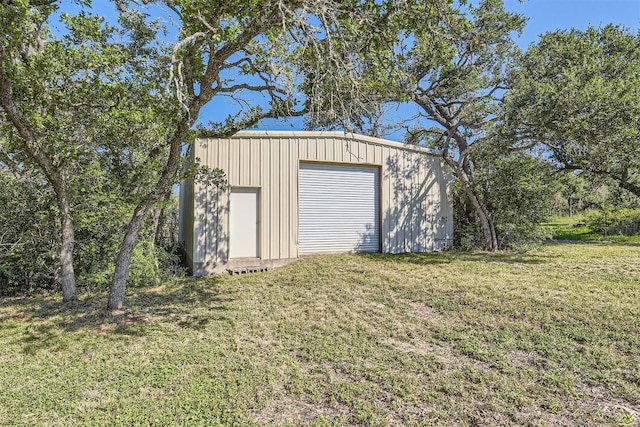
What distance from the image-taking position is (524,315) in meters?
4.26

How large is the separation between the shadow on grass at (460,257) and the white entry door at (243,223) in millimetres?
2754

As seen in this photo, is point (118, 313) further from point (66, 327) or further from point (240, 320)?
point (240, 320)

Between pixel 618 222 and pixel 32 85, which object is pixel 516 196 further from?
pixel 32 85

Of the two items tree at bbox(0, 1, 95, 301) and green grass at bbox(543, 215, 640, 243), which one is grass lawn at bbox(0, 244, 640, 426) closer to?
tree at bbox(0, 1, 95, 301)

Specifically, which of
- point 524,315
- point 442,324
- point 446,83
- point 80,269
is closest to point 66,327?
point 80,269

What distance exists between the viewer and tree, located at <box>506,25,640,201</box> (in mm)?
A: 7125

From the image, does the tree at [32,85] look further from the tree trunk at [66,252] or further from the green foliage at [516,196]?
the green foliage at [516,196]

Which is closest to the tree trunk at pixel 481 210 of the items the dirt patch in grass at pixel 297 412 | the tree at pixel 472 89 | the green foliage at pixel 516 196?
the tree at pixel 472 89

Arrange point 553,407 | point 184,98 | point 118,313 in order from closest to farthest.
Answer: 1. point 553,407
2. point 184,98
3. point 118,313

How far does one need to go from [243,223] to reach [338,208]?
2447mm

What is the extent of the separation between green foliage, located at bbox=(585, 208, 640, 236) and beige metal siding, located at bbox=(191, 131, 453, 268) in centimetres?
979

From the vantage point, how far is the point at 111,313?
4.60 meters

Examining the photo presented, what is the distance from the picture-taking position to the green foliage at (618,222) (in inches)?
566

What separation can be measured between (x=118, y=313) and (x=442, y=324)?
166 inches
